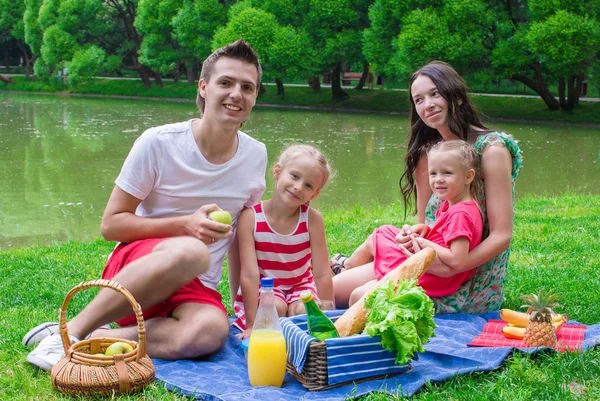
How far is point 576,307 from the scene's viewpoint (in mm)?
4004

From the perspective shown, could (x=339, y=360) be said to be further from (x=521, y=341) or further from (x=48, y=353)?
(x=48, y=353)

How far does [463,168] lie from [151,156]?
147 centimetres

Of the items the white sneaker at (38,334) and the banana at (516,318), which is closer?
the white sneaker at (38,334)

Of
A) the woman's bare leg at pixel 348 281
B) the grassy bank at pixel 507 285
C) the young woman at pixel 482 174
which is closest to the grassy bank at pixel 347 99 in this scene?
the grassy bank at pixel 507 285

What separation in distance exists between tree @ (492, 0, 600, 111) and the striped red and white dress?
18.5 meters

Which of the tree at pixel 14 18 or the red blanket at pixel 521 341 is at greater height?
the tree at pixel 14 18

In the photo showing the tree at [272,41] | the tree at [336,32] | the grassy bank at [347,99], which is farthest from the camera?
the tree at [336,32]

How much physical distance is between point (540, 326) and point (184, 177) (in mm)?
1694

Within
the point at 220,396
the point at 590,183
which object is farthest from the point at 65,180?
the point at 220,396

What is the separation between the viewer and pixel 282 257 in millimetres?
3650

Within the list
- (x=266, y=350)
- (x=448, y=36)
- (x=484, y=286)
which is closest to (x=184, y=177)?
(x=266, y=350)

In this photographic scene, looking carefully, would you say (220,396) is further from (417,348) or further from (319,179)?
(319,179)

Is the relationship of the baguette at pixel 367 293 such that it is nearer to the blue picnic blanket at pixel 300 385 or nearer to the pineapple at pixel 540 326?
the blue picnic blanket at pixel 300 385

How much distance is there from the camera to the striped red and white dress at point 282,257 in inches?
142
